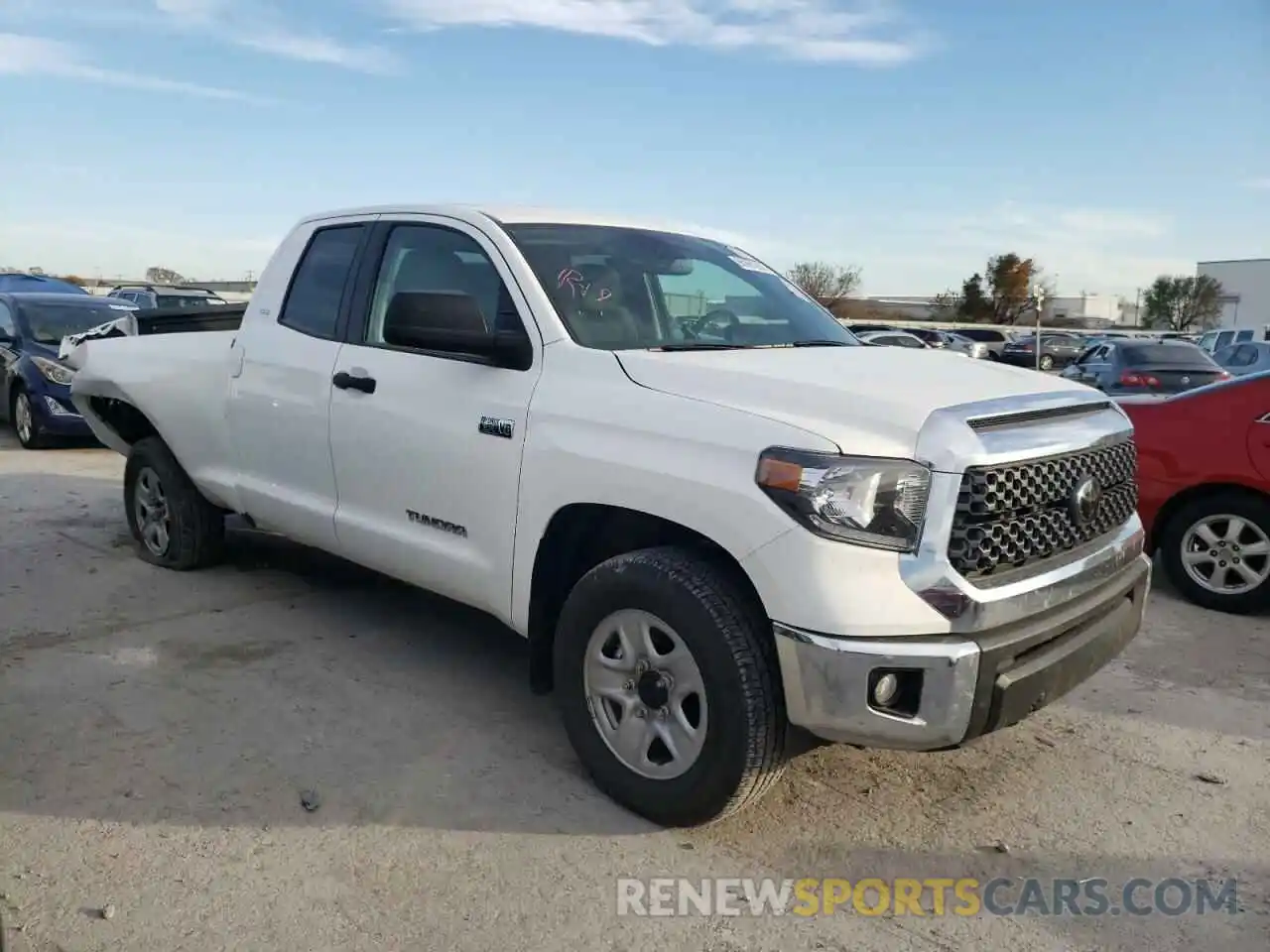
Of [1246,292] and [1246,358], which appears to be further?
[1246,292]

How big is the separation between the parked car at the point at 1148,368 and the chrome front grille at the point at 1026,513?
11913 mm

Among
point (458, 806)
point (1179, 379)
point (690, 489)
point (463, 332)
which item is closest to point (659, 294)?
point (463, 332)

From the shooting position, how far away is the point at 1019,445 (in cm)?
302

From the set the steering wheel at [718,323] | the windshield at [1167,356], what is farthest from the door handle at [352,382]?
the windshield at [1167,356]

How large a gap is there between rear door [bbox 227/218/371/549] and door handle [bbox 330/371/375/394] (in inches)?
4.2

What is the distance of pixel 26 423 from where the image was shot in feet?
35.1

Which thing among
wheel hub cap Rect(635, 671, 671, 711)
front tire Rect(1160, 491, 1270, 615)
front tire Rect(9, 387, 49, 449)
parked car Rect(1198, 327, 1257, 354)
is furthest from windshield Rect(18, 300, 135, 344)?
parked car Rect(1198, 327, 1257, 354)

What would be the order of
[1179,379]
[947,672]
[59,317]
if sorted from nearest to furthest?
1. [947,672]
2. [59,317]
3. [1179,379]

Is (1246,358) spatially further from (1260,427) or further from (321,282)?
(321,282)

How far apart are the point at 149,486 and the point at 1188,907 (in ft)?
17.8

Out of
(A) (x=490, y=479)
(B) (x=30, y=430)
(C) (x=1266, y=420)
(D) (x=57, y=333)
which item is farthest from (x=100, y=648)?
(D) (x=57, y=333)

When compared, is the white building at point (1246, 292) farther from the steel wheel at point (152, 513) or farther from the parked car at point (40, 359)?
the steel wheel at point (152, 513)

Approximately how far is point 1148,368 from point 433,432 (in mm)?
13853

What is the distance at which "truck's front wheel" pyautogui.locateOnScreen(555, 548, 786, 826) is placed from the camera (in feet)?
9.68
